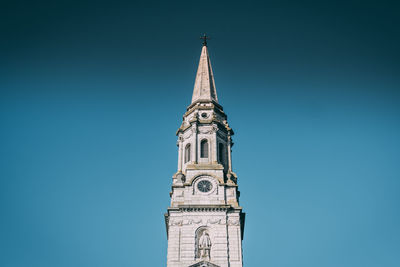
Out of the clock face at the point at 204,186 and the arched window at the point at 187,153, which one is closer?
the clock face at the point at 204,186

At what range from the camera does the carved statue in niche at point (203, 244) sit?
50.2 meters

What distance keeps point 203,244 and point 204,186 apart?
19.7ft

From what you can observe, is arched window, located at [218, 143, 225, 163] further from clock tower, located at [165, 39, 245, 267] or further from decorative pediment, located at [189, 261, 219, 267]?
decorative pediment, located at [189, 261, 219, 267]

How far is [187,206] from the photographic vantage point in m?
52.5

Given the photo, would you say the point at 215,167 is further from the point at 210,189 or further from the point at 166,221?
the point at 166,221

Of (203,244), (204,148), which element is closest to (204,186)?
(204,148)

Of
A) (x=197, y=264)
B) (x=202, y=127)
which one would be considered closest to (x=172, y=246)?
(x=197, y=264)

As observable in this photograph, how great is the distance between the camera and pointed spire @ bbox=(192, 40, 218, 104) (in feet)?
208

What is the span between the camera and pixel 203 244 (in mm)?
50625

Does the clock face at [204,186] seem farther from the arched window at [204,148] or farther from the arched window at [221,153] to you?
the arched window at [221,153]

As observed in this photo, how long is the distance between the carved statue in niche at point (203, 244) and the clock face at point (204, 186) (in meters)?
4.09

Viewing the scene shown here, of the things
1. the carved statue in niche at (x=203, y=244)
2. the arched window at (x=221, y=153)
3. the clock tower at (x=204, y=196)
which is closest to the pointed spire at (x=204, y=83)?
the clock tower at (x=204, y=196)

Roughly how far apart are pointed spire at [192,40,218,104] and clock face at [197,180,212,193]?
37.1ft

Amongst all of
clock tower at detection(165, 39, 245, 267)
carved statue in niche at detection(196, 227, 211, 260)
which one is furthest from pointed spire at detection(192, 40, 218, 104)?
carved statue in niche at detection(196, 227, 211, 260)
